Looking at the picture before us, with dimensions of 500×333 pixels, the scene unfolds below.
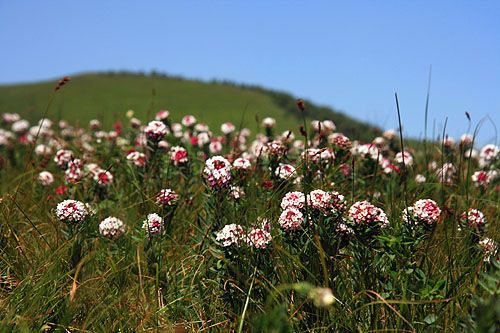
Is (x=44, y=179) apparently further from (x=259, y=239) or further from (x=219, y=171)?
(x=259, y=239)

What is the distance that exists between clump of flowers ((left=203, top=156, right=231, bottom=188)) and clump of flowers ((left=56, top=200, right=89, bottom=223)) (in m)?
0.81

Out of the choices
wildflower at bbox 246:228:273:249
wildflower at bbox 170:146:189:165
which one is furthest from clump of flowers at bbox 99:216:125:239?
wildflower at bbox 246:228:273:249

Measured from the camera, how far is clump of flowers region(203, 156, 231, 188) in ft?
10.3

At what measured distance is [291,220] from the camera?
2.63m

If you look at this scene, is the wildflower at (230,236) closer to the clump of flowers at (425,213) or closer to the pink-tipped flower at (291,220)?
the pink-tipped flower at (291,220)

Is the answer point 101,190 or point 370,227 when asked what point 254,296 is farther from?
point 101,190

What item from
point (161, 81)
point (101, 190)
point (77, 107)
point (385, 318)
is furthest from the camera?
point (161, 81)

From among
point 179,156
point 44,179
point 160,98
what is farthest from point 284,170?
point 160,98

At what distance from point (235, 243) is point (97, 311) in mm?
767

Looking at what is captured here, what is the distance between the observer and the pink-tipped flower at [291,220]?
2.62 metres

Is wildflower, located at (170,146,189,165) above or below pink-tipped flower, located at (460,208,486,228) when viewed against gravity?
above

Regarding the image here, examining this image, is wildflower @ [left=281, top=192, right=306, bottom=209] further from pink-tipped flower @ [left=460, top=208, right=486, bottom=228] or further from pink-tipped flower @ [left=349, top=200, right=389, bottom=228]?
pink-tipped flower @ [left=460, top=208, right=486, bottom=228]

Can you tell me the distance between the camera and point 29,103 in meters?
38.8

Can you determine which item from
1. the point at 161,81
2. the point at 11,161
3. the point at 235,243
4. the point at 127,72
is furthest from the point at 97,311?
the point at 127,72
